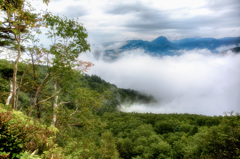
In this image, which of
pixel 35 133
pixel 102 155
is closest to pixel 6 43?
pixel 35 133

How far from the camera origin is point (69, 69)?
9.90m

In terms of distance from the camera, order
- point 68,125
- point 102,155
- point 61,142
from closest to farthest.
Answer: point 61,142
point 68,125
point 102,155

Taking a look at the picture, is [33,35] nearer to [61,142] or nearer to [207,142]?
[61,142]

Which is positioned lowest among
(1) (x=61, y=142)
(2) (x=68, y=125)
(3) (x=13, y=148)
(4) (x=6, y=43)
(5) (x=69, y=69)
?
(1) (x=61, y=142)

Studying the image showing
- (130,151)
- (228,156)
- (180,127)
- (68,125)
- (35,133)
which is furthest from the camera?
(180,127)

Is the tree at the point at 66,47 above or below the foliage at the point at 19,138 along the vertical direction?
above

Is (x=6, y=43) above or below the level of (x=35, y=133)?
above

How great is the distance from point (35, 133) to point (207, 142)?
77.7 ft

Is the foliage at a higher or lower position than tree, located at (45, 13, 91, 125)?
lower

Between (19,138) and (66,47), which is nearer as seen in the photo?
(19,138)

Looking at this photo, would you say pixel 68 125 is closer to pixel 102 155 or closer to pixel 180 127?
pixel 102 155

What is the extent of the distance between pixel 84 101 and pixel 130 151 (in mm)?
43084

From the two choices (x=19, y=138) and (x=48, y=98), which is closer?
(x=19, y=138)

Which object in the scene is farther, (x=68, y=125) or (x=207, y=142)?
(x=207, y=142)
